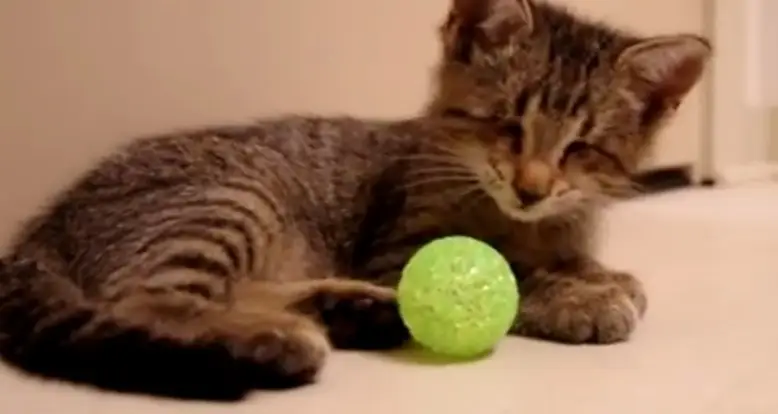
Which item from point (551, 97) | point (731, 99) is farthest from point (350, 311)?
point (731, 99)

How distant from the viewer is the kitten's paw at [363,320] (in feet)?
4.83

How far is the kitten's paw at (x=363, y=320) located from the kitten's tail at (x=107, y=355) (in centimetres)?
25

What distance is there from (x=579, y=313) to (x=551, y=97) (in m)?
0.29

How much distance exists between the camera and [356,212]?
5.67 feet

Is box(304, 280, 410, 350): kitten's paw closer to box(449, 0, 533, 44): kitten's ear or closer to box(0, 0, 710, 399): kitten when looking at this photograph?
box(0, 0, 710, 399): kitten

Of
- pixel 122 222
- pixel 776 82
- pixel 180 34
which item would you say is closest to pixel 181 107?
pixel 180 34

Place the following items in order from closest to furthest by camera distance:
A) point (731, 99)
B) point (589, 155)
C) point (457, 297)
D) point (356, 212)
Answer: point (457, 297), point (589, 155), point (356, 212), point (731, 99)

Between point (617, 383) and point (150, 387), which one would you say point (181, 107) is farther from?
point (617, 383)

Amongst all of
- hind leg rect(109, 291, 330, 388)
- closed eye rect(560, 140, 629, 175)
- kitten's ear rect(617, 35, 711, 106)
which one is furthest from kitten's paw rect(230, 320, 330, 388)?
kitten's ear rect(617, 35, 711, 106)

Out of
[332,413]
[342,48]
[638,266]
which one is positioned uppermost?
[342,48]

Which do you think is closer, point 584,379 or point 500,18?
point 584,379

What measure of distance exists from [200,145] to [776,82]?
2341 millimetres

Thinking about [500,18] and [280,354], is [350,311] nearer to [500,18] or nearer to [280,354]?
[280,354]

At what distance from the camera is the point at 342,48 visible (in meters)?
2.20
